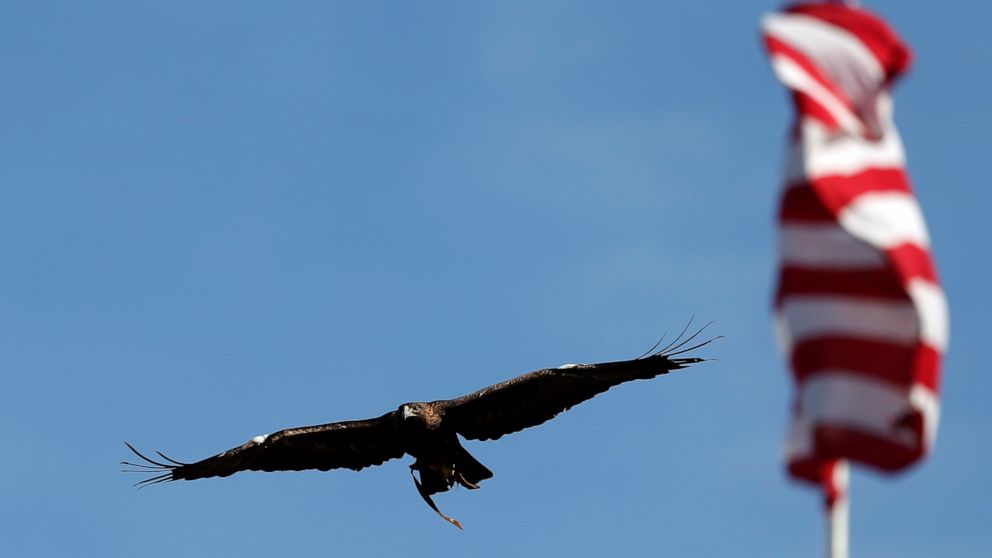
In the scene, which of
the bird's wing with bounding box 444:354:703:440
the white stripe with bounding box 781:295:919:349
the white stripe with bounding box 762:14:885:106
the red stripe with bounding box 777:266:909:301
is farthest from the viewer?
the bird's wing with bounding box 444:354:703:440

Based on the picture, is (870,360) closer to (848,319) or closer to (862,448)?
(848,319)

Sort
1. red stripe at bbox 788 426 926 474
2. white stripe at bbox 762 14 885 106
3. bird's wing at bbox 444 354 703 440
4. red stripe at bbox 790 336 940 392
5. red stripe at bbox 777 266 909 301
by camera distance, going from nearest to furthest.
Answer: red stripe at bbox 788 426 926 474 < red stripe at bbox 790 336 940 392 < red stripe at bbox 777 266 909 301 < white stripe at bbox 762 14 885 106 < bird's wing at bbox 444 354 703 440

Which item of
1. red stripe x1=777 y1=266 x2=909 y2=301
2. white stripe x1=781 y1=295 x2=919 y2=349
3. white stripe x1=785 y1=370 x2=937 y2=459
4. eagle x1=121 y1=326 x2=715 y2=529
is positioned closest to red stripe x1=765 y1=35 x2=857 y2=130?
red stripe x1=777 y1=266 x2=909 y2=301

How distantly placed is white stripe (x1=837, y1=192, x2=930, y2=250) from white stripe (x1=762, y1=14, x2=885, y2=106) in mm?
530

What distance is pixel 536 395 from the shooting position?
1073 inches

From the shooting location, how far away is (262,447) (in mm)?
29156

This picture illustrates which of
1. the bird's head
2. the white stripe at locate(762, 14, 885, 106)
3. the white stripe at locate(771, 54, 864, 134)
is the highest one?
the bird's head

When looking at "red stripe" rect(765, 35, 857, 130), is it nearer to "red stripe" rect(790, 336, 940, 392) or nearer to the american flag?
the american flag

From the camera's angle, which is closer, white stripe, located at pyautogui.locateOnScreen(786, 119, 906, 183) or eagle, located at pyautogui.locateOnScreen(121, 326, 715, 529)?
white stripe, located at pyautogui.locateOnScreen(786, 119, 906, 183)

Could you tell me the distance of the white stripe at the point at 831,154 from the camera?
1174 centimetres

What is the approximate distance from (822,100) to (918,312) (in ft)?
4.03

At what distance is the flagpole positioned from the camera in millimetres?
11359

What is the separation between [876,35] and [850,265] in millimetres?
1242

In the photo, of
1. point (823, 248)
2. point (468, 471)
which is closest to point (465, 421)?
point (468, 471)
